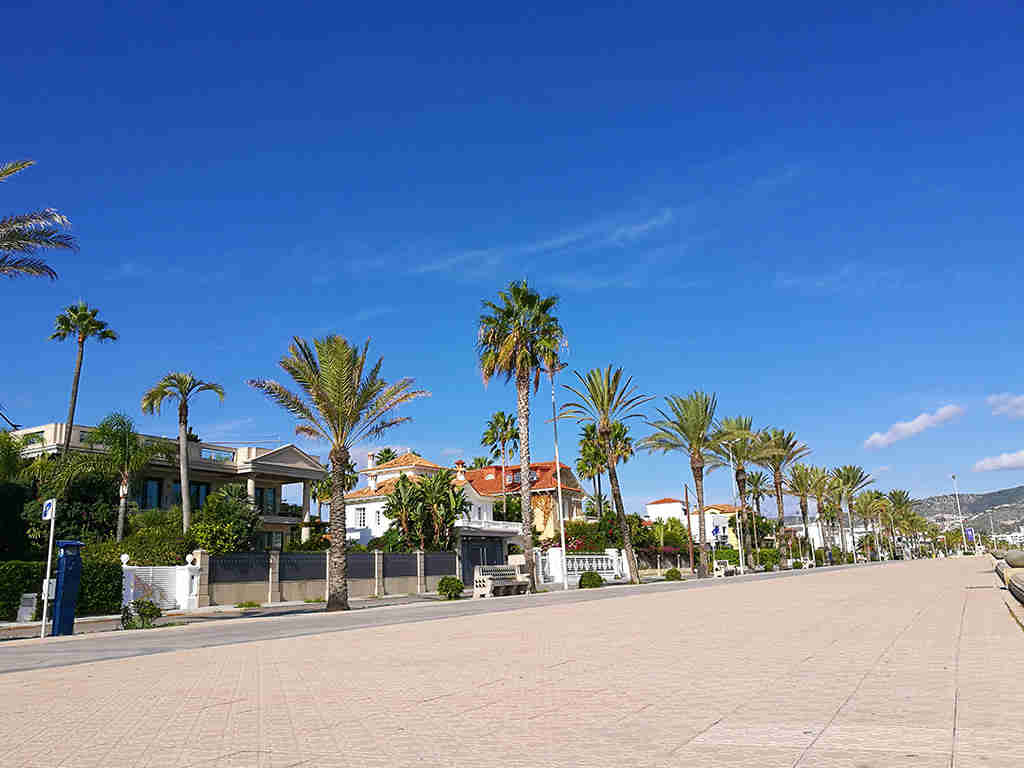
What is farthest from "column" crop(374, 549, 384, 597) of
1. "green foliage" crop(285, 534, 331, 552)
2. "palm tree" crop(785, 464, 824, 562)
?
"palm tree" crop(785, 464, 824, 562)

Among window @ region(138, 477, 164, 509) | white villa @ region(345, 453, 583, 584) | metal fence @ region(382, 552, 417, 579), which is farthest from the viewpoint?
white villa @ region(345, 453, 583, 584)

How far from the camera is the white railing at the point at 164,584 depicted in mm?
29188

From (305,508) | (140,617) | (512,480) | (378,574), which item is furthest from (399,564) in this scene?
(512,480)

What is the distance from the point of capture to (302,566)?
3500 cm

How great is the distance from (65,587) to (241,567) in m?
13.8

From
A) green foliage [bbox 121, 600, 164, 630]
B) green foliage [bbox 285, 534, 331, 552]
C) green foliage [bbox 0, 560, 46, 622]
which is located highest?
green foliage [bbox 285, 534, 331, 552]

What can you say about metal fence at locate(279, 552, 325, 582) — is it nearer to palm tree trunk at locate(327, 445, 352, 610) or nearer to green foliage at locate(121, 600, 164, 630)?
palm tree trunk at locate(327, 445, 352, 610)

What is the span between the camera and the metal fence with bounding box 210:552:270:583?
31453mm

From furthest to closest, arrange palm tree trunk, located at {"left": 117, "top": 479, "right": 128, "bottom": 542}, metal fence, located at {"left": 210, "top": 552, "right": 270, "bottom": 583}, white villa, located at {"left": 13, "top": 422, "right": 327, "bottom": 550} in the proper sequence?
white villa, located at {"left": 13, "top": 422, "right": 327, "bottom": 550}
palm tree trunk, located at {"left": 117, "top": 479, "right": 128, "bottom": 542}
metal fence, located at {"left": 210, "top": 552, "right": 270, "bottom": 583}

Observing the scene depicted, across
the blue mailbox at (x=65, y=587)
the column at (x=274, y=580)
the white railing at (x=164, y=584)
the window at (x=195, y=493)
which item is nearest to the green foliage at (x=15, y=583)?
the white railing at (x=164, y=584)

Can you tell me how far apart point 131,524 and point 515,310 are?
71.2 ft

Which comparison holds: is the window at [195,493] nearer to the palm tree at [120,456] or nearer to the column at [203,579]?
the palm tree at [120,456]

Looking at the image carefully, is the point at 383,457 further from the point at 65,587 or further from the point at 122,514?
the point at 65,587

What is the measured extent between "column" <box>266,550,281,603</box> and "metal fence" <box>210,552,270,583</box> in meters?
0.18
